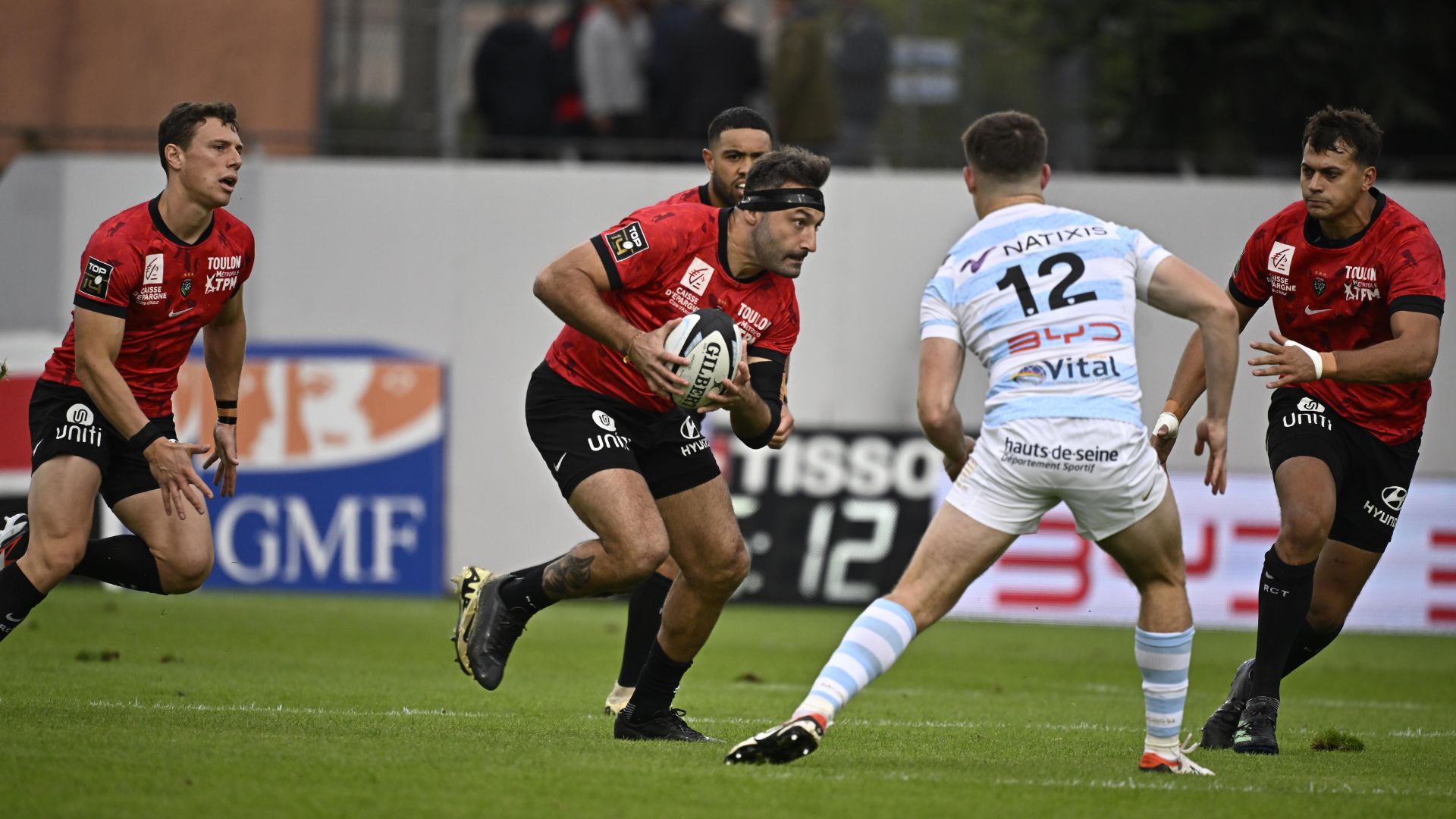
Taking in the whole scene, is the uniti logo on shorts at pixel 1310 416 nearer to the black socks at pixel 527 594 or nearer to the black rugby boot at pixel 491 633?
the black socks at pixel 527 594

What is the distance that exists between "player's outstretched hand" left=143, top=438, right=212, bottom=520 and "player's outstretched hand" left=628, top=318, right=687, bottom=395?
1731mm

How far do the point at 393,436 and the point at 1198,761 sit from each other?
1011 centimetres

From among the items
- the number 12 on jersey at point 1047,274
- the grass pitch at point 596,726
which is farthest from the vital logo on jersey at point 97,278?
the number 12 on jersey at point 1047,274

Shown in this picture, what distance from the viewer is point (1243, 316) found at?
7.82 meters

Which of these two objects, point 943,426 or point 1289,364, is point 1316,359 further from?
point 943,426

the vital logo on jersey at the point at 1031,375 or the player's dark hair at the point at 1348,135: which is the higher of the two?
the player's dark hair at the point at 1348,135

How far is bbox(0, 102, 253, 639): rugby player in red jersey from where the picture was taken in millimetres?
6801

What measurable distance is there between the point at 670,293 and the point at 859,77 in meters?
10.1

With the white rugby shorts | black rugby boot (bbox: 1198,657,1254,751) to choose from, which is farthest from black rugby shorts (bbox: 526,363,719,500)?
black rugby boot (bbox: 1198,657,1254,751)

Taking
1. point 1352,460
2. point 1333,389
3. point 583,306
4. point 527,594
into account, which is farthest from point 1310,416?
point 527,594

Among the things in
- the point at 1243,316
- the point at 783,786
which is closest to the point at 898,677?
the point at 1243,316

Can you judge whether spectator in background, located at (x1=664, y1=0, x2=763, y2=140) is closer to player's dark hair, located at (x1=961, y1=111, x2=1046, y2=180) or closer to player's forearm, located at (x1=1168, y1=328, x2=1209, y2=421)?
player's forearm, located at (x1=1168, y1=328, x2=1209, y2=421)

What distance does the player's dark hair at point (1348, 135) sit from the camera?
732cm

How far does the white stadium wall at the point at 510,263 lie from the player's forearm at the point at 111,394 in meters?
9.40
